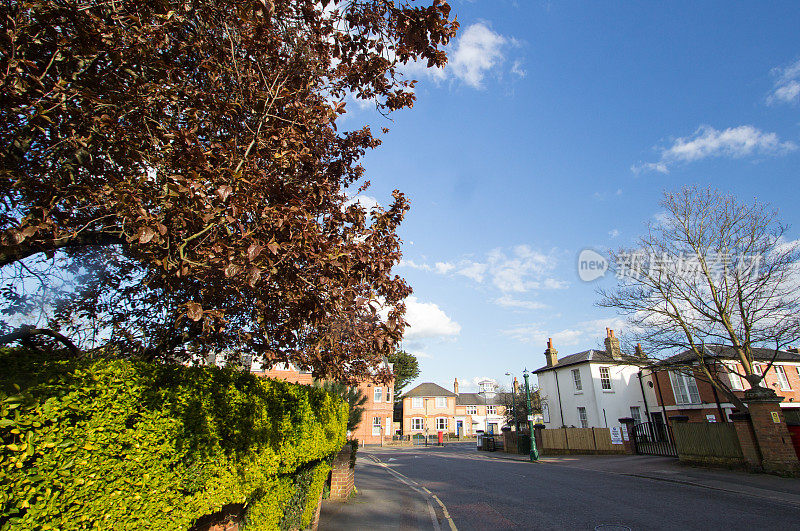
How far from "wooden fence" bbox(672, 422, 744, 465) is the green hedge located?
62.8 ft

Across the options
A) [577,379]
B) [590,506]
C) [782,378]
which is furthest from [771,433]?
[782,378]

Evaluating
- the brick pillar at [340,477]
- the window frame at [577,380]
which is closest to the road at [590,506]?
the brick pillar at [340,477]

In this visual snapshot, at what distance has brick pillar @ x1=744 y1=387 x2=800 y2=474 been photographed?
13758mm

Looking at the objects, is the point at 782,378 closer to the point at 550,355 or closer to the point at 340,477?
the point at 550,355

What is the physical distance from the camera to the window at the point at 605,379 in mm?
32781

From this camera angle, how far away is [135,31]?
3.57 metres

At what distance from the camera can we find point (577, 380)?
34344mm

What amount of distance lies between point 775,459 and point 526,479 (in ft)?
28.9

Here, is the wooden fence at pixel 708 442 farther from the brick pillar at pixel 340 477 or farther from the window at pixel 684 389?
the brick pillar at pixel 340 477

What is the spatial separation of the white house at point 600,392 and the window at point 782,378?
962 cm

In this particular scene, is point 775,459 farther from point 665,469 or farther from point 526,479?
point 526,479

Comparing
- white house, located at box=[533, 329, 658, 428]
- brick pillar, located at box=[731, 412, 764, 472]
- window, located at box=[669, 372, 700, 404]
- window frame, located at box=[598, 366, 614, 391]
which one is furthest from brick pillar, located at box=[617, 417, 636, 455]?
window, located at box=[669, 372, 700, 404]

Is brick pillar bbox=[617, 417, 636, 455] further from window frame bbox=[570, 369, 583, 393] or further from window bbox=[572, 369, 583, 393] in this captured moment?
window bbox=[572, 369, 583, 393]

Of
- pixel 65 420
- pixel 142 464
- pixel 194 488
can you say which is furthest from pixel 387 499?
pixel 65 420
